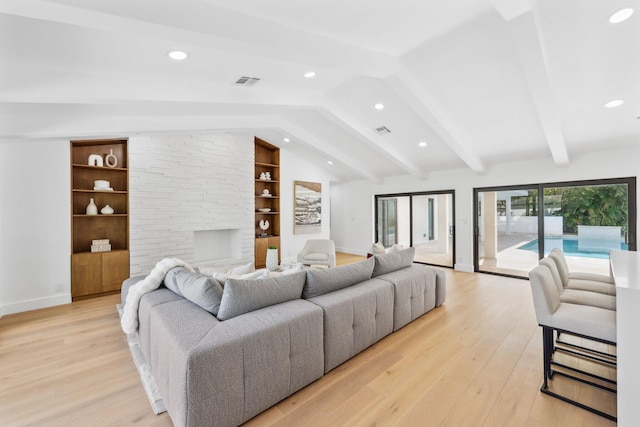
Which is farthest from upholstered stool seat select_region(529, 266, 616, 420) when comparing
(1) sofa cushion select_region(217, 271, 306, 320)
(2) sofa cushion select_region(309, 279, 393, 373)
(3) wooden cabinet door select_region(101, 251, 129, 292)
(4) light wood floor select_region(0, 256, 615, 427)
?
(3) wooden cabinet door select_region(101, 251, 129, 292)

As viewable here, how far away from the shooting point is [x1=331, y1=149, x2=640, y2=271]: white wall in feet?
15.0

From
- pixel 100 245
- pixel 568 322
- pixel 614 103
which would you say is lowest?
pixel 568 322

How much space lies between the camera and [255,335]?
176cm

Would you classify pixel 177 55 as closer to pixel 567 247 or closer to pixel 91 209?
pixel 91 209

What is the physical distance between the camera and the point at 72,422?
1759 mm

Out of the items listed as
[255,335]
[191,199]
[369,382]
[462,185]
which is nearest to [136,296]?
[255,335]

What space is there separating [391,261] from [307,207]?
4.50 meters

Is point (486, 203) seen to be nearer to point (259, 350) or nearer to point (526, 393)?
point (526, 393)

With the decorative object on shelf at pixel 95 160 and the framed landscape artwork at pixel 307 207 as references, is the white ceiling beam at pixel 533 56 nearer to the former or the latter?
the framed landscape artwork at pixel 307 207

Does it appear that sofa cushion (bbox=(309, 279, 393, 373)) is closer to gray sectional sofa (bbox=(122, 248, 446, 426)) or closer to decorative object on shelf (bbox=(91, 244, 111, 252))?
gray sectional sofa (bbox=(122, 248, 446, 426))

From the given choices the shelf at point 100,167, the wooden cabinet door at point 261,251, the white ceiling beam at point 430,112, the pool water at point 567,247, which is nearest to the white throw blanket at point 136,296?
the shelf at point 100,167

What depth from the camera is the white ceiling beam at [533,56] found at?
79.0 inches

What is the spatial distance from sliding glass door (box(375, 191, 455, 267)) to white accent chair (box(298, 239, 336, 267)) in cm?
250

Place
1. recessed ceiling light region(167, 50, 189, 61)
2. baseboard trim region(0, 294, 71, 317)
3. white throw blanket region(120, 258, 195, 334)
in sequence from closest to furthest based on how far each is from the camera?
1. recessed ceiling light region(167, 50, 189, 61)
2. white throw blanket region(120, 258, 195, 334)
3. baseboard trim region(0, 294, 71, 317)
